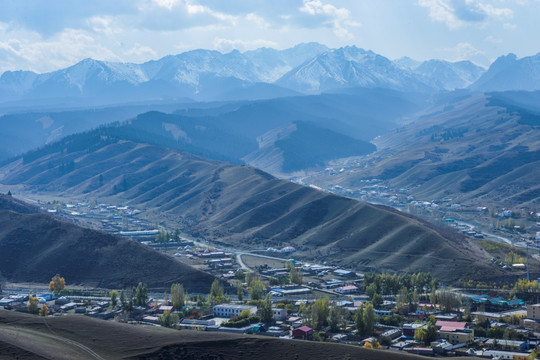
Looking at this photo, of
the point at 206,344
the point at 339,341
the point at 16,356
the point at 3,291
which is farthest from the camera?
the point at 3,291

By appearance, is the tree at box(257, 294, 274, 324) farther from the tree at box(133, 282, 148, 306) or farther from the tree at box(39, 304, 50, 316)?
the tree at box(39, 304, 50, 316)

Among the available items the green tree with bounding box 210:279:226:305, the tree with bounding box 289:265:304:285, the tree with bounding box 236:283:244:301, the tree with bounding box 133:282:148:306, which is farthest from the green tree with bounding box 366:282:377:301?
Result: the tree with bounding box 133:282:148:306

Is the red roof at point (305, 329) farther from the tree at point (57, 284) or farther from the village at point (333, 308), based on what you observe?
the tree at point (57, 284)

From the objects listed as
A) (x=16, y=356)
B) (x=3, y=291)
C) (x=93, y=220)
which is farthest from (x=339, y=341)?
(x=93, y=220)

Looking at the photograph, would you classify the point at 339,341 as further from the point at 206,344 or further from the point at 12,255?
the point at 12,255

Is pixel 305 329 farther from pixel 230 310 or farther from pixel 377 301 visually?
pixel 377 301

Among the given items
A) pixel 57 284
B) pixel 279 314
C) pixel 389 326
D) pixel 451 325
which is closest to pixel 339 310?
pixel 389 326
